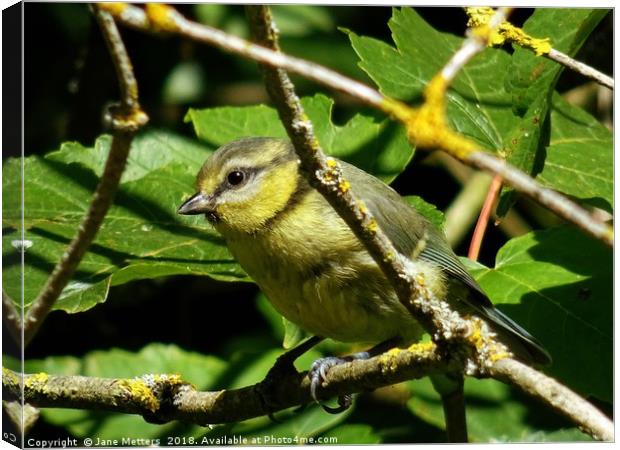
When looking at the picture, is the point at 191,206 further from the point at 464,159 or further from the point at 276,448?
the point at 464,159

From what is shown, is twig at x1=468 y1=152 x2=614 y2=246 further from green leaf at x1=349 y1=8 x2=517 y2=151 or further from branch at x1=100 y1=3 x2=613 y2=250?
green leaf at x1=349 y1=8 x2=517 y2=151

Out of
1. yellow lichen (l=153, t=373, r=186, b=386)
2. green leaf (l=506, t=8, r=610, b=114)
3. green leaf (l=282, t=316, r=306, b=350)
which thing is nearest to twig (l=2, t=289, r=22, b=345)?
yellow lichen (l=153, t=373, r=186, b=386)

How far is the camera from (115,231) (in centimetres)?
302

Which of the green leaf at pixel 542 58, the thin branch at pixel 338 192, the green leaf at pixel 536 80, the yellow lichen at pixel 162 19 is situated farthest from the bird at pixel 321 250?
the yellow lichen at pixel 162 19

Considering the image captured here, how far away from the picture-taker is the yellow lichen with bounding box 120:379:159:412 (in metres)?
2.60

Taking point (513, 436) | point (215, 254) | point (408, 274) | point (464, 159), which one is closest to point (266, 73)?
point (464, 159)

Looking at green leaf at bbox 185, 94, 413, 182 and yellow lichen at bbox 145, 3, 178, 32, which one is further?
green leaf at bbox 185, 94, 413, 182

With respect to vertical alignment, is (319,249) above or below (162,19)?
below

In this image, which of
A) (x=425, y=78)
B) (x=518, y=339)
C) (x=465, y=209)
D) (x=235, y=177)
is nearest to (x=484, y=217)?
(x=518, y=339)

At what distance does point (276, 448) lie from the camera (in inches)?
107

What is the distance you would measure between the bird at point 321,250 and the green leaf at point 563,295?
0.07 m

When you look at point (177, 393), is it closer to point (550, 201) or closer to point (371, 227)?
point (371, 227)

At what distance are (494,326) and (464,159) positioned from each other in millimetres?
1543

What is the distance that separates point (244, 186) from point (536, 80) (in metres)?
0.86
